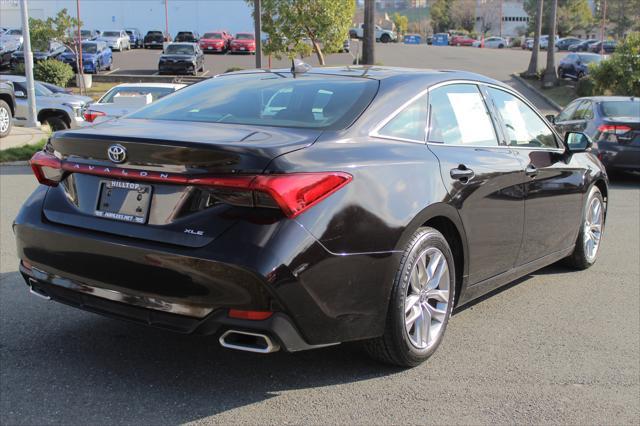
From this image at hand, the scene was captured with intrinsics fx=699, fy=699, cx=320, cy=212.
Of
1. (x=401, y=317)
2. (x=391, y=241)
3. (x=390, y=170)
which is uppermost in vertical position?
(x=390, y=170)

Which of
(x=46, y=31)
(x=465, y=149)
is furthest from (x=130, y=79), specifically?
(x=465, y=149)

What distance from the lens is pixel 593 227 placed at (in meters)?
6.32

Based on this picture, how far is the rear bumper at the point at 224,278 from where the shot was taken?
312 centimetres

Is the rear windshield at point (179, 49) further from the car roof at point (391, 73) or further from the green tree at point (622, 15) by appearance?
the green tree at point (622, 15)

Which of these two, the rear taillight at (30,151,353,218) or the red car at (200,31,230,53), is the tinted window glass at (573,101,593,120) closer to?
the rear taillight at (30,151,353,218)

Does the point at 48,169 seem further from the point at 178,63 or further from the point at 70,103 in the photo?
the point at 178,63

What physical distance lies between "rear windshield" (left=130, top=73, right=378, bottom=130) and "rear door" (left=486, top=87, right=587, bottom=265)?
134 cm

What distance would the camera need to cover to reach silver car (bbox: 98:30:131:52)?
5437cm

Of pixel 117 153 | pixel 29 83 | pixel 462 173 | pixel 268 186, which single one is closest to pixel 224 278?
pixel 268 186

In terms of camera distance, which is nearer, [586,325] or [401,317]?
[401,317]

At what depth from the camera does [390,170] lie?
12.1 ft

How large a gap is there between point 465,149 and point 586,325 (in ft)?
5.20

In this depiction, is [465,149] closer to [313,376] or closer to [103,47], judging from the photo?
[313,376]

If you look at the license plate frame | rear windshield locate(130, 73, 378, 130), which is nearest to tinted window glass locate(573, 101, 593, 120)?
rear windshield locate(130, 73, 378, 130)
